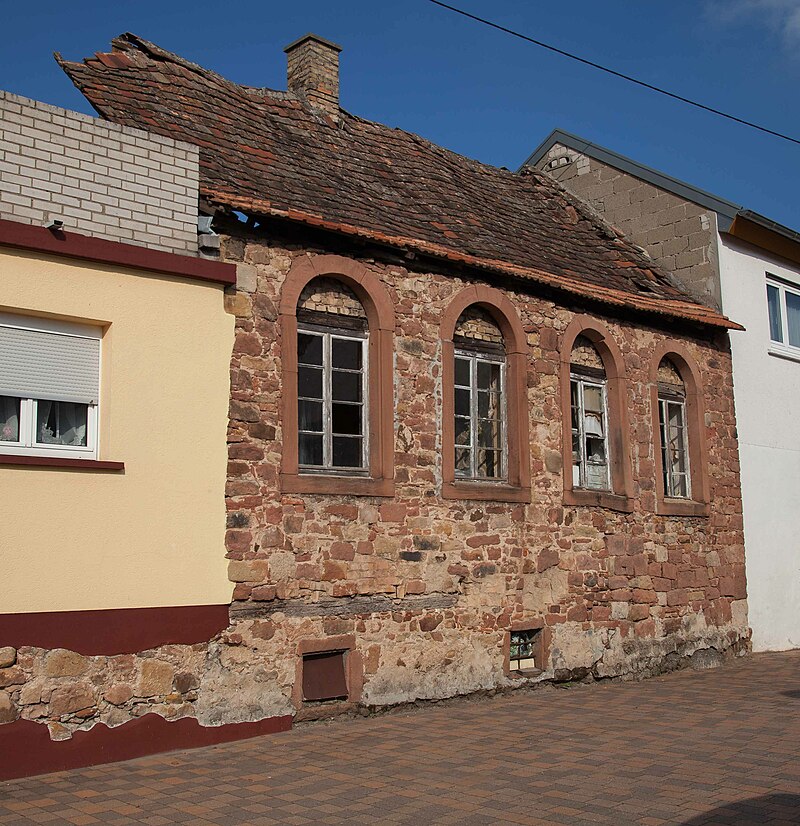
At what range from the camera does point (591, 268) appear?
43.9 feet

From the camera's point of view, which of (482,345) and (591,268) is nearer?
(482,345)

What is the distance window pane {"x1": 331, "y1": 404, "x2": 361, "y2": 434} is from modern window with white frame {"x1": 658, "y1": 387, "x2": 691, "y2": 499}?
505 cm

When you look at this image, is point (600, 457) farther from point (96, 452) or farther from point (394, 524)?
point (96, 452)

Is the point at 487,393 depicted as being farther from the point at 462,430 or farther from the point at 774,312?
the point at 774,312

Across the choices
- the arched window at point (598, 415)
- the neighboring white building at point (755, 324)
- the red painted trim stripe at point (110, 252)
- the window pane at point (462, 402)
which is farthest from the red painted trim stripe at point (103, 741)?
the neighboring white building at point (755, 324)

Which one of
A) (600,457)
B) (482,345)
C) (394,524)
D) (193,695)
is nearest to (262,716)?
(193,695)

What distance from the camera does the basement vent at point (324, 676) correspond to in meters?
9.23

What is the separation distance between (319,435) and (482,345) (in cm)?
243

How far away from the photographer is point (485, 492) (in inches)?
422

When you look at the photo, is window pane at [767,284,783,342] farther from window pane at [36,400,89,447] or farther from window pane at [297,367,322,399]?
window pane at [36,400,89,447]

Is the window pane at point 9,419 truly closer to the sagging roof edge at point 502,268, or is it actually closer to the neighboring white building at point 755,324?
the sagging roof edge at point 502,268

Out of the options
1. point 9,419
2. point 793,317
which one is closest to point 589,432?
point 793,317

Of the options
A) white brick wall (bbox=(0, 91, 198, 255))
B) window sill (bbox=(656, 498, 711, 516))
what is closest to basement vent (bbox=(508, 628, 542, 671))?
window sill (bbox=(656, 498, 711, 516))

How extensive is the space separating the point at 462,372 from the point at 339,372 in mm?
1691
